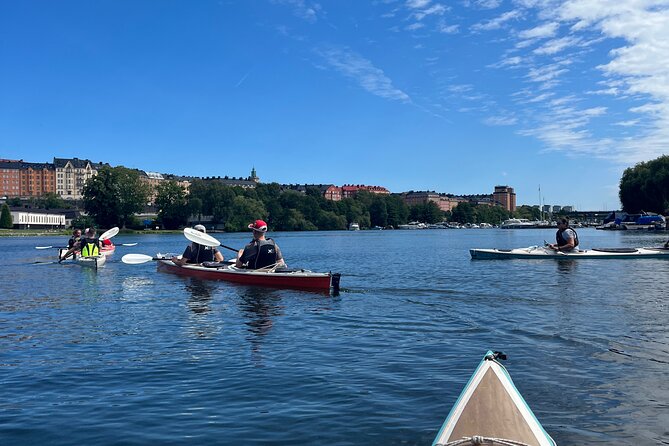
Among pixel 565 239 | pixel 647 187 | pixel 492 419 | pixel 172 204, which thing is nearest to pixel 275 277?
pixel 492 419

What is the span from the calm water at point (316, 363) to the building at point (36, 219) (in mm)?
159862

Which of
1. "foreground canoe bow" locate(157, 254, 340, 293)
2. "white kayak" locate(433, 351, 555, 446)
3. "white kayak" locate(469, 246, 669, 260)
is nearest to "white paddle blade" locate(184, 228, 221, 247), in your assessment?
"foreground canoe bow" locate(157, 254, 340, 293)

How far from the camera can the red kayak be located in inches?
830

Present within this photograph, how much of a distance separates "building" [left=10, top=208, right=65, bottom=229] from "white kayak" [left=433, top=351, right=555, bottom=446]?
17889cm

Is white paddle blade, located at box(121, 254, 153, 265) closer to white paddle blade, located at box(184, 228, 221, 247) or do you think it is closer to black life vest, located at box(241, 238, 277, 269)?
white paddle blade, located at box(184, 228, 221, 247)

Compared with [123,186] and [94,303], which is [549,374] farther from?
[123,186]

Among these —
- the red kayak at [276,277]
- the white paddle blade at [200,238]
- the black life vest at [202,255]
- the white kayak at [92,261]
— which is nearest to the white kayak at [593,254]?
the red kayak at [276,277]

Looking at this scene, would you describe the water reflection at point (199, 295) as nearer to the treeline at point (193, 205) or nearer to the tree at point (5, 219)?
the treeline at point (193, 205)

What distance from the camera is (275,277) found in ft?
72.1

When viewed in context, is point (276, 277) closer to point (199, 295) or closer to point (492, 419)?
point (199, 295)

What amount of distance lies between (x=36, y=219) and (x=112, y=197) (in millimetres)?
53330

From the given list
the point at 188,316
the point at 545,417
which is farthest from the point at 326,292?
the point at 545,417

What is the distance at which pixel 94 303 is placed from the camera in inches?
771

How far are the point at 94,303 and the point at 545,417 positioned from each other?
53.0 feet
